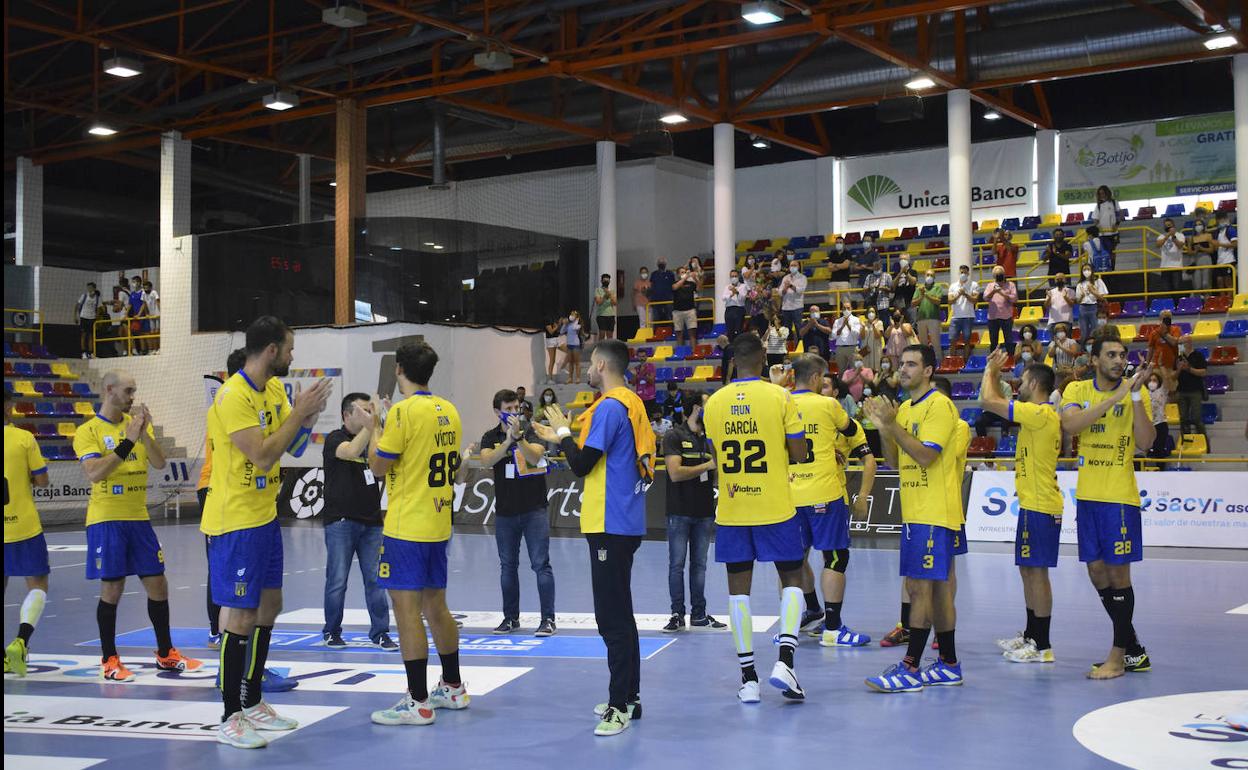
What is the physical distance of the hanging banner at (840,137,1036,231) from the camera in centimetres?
2944

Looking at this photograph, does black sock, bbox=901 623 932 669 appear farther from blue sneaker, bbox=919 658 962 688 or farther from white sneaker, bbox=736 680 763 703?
white sneaker, bbox=736 680 763 703

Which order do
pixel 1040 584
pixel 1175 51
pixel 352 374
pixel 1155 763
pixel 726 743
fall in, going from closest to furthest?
pixel 1155 763 < pixel 726 743 < pixel 1040 584 < pixel 1175 51 < pixel 352 374

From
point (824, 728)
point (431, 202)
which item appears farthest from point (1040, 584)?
point (431, 202)

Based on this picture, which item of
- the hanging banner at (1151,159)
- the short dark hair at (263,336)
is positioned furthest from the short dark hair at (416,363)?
the hanging banner at (1151,159)

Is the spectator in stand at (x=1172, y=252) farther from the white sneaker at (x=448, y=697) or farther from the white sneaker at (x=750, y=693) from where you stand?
the white sneaker at (x=448, y=697)

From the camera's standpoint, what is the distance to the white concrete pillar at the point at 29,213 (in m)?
28.3

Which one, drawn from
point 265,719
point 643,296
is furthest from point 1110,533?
point 643,296

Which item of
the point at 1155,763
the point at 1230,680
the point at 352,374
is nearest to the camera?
the point at 1155,763

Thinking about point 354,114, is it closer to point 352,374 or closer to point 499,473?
point 352,374

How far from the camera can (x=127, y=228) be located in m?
31.0

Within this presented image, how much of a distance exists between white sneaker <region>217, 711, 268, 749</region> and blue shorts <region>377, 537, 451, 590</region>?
3.25 feet

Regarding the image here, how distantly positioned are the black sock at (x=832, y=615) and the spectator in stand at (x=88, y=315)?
77.4ft

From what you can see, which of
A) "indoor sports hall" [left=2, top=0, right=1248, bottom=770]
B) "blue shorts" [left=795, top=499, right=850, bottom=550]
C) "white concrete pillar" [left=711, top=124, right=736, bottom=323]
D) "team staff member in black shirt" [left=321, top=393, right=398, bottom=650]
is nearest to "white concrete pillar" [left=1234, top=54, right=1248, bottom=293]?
"indoor sports hall" [left=2, top=0, right=1248, bottom=770]

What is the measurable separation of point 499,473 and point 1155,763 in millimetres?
5369
